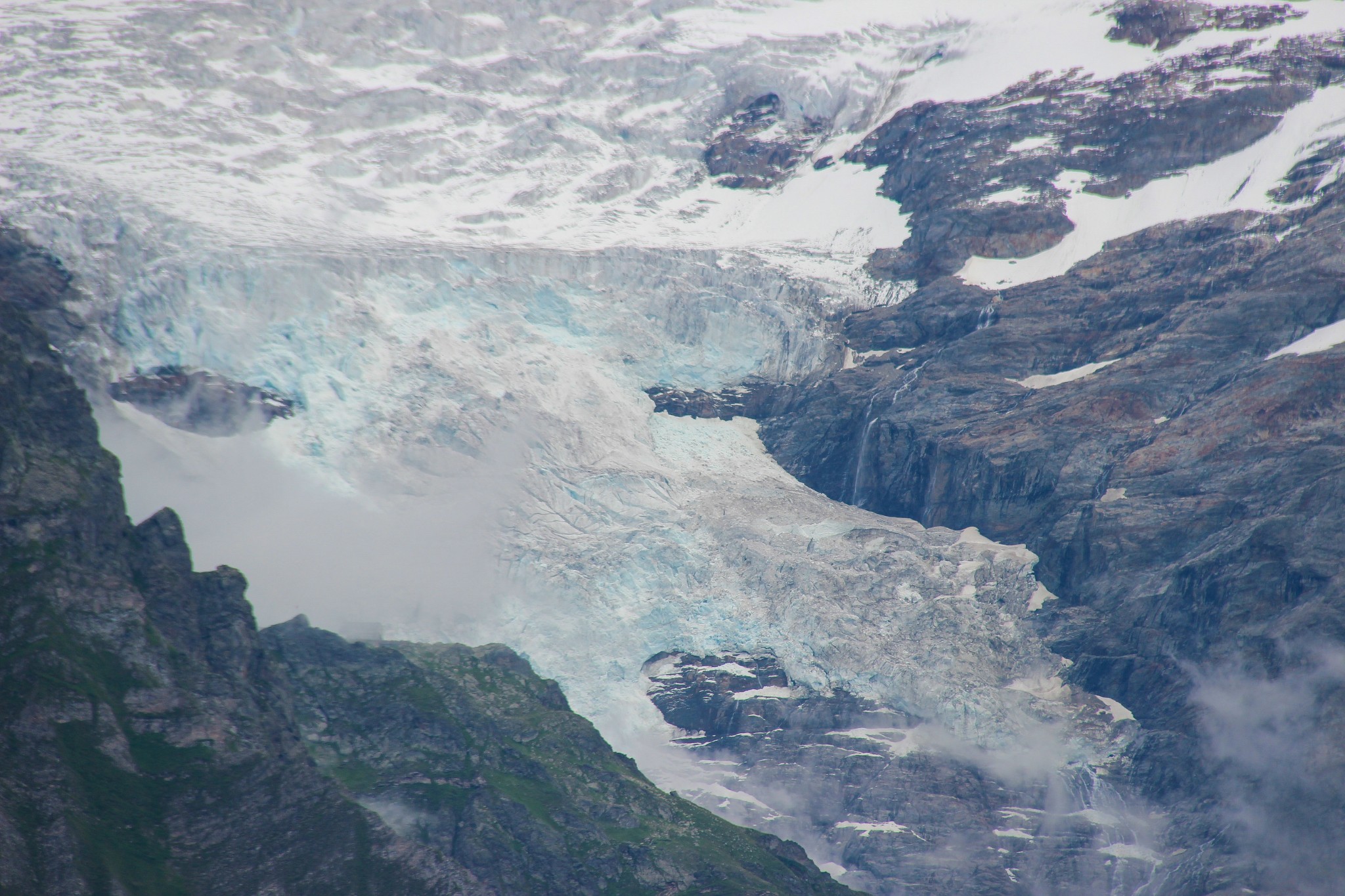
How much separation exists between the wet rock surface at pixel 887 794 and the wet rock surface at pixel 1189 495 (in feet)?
24.4

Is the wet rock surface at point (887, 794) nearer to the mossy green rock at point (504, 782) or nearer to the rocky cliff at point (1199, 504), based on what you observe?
the rocky cliff at point (1199, 504)

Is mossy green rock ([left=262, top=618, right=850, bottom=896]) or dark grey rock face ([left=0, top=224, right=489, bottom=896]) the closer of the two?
dark grey rock face ([left=0, top=224, right=489, bottom=896])

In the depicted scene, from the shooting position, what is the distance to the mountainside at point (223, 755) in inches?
3664

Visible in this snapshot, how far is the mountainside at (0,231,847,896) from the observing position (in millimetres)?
93062

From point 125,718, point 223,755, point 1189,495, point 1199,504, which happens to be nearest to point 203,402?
point 125,718

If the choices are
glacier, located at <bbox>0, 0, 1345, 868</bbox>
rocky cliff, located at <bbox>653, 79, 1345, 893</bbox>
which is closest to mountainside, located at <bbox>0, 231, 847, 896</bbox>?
glacier, located at <bbox>0, 0, 1345, 868</bbox>

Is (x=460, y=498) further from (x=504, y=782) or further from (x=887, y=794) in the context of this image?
(x=887, y=794)

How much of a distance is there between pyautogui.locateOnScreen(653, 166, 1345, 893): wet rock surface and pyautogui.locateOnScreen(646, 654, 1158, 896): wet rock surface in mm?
7441

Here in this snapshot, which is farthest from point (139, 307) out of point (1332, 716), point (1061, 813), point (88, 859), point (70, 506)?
point (1332, 716)

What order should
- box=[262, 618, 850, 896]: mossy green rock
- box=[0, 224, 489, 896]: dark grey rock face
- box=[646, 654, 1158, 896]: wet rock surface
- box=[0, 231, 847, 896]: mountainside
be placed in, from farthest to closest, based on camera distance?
box=[646, 654, 1158, 896]: wet rock surface < box=[262, 618, 850, 896]: mossy green rock < box=[0, 231, 847, 896]: mountainside < box=[0, 224, 489, 896]: dark grey rock face

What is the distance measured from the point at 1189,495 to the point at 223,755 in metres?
116

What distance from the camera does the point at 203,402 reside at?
169750mm

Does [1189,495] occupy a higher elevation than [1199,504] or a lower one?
lower

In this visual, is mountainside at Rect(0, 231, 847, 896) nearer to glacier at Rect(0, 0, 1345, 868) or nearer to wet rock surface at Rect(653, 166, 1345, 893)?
glacier at Rect(0, 0, 1345, 868)
